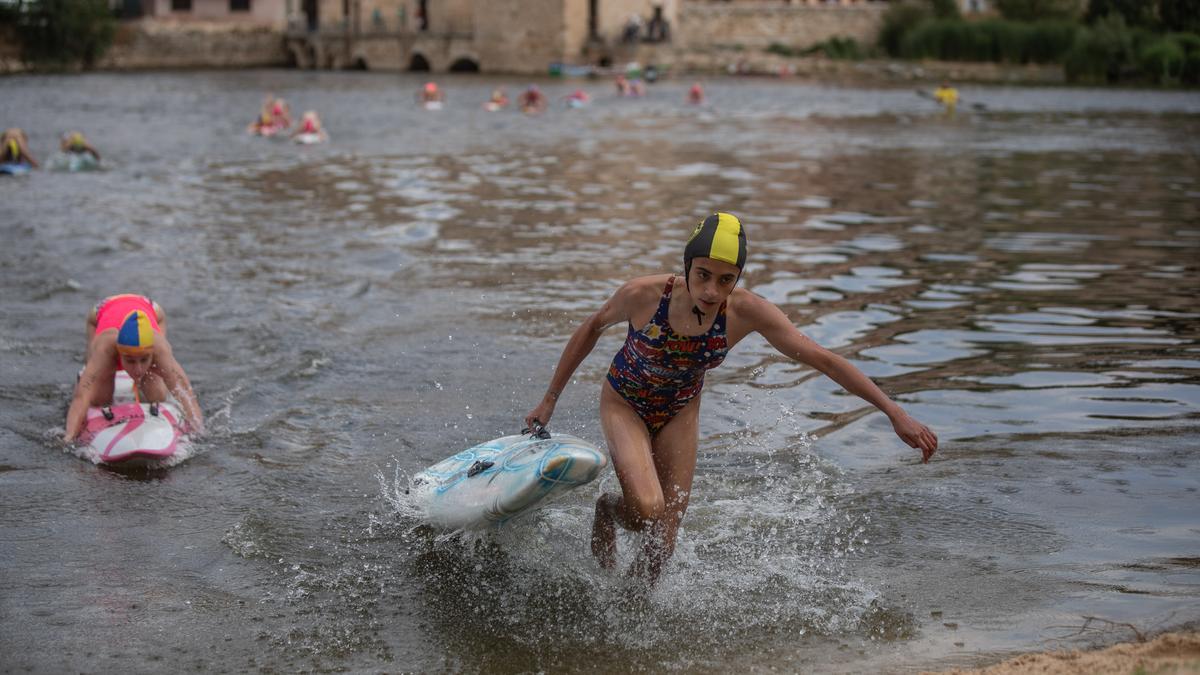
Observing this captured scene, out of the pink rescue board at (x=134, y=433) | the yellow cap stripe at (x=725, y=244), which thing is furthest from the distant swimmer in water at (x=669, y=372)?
the pink rescue board at (x=134, y=433)

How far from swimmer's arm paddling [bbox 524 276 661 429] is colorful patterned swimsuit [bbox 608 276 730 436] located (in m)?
0.10

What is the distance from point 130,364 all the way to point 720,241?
4.50m

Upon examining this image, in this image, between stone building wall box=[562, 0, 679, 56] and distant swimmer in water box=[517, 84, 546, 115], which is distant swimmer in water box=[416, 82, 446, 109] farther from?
stone building wall box=[562, 0, 679, 56]

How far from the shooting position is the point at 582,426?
28.9 feet

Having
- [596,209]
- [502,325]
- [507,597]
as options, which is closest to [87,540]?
[507,597]

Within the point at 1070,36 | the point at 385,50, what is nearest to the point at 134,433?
the point at 1070,36

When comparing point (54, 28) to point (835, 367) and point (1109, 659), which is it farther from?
point (1109, 659)

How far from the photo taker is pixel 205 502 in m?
7.45

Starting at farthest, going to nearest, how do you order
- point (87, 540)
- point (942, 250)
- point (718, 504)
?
point (942, 250), point (718, 504), point (87, 540)

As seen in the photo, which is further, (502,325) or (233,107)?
(233,107)

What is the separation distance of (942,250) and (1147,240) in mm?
2606

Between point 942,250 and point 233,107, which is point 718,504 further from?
point 233,107

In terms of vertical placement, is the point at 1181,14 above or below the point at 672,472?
above

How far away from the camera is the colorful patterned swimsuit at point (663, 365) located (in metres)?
5.81
